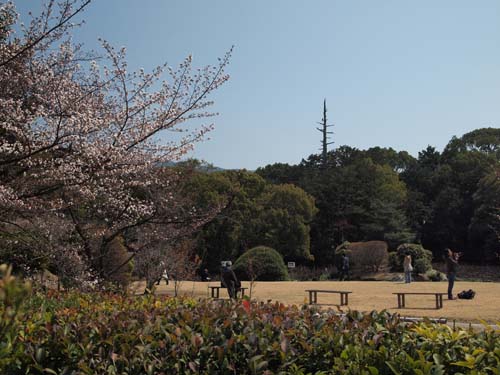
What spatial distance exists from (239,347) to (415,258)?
28181 mm

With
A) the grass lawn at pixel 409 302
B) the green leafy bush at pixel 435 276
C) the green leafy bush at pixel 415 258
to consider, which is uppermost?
the green leafy bush at pixel 415 258

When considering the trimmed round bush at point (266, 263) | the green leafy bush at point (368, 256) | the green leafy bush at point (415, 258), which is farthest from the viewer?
the green leafy bush at point (368, 256)

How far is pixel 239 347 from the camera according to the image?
346 cm

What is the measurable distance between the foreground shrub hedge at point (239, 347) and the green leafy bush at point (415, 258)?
26.7m

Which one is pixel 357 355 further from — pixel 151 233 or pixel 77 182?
pixel 151 233

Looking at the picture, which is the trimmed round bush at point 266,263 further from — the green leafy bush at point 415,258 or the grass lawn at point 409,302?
the green leafy bush at point 415,258

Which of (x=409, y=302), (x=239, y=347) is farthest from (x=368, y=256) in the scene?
(x=239, y=347)

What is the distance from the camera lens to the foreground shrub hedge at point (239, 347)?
10.4 ft

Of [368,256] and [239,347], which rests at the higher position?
[368,256]

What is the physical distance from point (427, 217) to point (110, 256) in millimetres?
32351

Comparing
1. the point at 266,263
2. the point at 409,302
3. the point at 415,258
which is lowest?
the point at 409,302

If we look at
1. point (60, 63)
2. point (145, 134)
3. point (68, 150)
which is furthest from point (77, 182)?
point (60, 63)

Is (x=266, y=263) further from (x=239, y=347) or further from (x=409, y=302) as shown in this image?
(x=239, y=347)

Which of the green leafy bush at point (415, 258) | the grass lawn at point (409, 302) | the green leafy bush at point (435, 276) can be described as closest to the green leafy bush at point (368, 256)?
the green leafy bush at point (415, 258)
